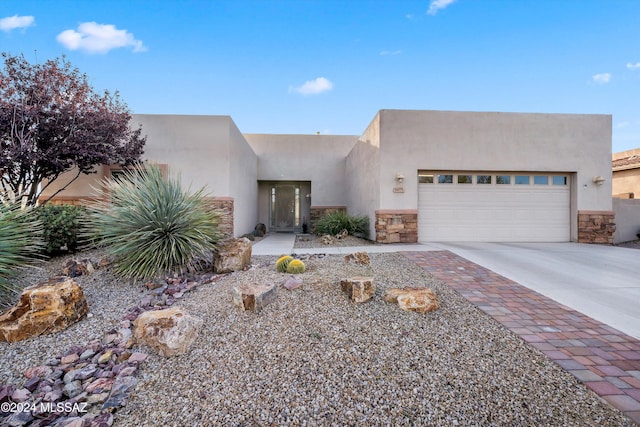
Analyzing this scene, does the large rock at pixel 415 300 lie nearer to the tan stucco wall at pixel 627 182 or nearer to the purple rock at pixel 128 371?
the purple rock at pixel 128 371

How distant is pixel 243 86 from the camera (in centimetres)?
971

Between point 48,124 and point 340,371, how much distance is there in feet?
27.3

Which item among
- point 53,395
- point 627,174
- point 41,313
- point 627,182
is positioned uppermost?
point 627,174

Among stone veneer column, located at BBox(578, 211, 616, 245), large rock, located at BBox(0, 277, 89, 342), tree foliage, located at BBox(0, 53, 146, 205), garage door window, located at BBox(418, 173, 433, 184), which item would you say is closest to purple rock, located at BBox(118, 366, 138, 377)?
large rock, located at BBox(0, 277, 89, 342)

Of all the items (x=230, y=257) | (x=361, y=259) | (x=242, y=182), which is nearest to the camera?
(x=230, y=257)

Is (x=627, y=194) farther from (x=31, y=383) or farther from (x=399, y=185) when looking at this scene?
(x=31, y=383)

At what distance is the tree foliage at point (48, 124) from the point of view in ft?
19.4

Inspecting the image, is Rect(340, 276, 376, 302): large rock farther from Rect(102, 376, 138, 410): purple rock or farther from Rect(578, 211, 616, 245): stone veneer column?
Rect(578, 211, 616, 245): stone veneer column

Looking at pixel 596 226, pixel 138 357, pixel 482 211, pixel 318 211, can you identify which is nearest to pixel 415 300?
pixel 138 357

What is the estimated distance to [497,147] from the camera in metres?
7.79

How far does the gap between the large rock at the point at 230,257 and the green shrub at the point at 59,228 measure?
2.77 metres

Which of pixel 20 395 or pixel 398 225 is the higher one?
pixel 398 225

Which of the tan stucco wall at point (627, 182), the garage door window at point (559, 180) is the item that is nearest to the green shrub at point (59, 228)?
the garage door window at point (559, 180)

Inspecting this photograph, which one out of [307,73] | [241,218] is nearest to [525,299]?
[241,218]
